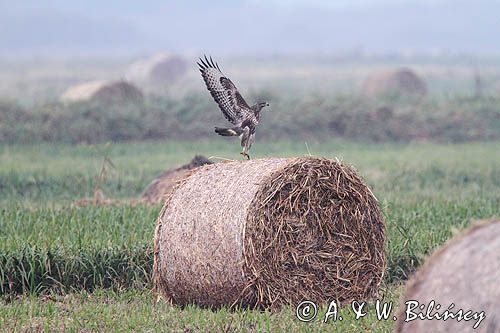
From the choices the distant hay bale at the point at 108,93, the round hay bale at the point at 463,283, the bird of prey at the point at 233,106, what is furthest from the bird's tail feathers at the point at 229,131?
Result: the distant hay bale at the point at 108,93

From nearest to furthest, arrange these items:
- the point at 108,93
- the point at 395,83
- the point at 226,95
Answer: the point at 226,95 < the point at 108,93 < the point at 395,83

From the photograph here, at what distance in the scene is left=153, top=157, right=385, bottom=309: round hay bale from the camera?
8188mm

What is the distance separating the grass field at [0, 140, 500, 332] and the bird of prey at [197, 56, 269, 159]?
0.85 metres

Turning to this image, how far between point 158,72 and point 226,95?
5975cm

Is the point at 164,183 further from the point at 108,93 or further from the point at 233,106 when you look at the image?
the point at 108,93

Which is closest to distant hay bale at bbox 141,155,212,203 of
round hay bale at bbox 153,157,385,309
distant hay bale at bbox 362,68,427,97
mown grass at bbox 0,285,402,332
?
round hay bale at bbox 153,157,385,309

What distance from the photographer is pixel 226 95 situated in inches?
365

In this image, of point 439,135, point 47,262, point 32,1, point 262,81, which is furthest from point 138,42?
point 47,262

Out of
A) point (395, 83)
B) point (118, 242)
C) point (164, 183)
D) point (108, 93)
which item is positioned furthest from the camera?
point (395, 83)

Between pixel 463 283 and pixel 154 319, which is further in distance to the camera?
pixel 154 319

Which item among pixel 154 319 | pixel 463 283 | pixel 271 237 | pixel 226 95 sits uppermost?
pixel 226 95

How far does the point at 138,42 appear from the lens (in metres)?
174

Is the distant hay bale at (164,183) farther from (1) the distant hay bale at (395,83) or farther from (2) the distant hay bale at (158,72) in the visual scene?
(2) the distant hay bale at (158,72)

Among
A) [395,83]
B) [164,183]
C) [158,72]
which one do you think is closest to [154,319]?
[164,183]
